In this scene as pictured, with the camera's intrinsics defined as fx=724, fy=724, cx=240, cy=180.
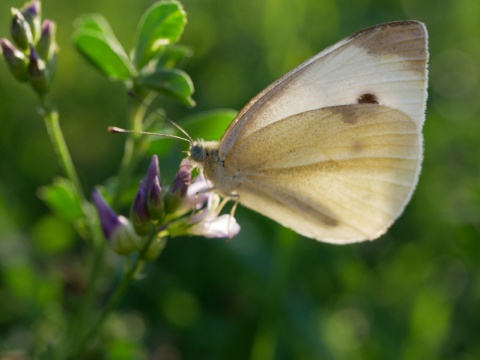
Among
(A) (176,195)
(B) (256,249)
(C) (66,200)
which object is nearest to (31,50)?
(C) (66,200)

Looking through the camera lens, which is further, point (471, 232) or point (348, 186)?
point (471, 232)

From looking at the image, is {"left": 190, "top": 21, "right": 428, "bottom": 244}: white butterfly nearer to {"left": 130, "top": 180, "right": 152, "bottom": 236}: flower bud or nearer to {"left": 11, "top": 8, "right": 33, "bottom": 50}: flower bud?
{"left": 130, "top": 180, "right": 152, "bottom": 236}: flower bud

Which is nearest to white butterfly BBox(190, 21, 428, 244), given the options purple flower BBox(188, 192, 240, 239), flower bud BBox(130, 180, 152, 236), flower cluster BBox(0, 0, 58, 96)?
purple flower BBox(188, 192, 240, 239)

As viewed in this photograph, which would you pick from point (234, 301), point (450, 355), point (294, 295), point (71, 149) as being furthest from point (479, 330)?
point (71, 149)

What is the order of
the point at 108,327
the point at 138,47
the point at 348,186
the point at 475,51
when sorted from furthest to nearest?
1. the point at 475,51
2. the point at 108,327
3. the point at 348,186
4. the point at 138,47

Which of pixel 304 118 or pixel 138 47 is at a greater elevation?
pixel 138 47

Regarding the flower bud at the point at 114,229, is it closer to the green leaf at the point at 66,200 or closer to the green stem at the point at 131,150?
the green stem at the point at 131,150

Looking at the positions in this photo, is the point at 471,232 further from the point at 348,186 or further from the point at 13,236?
the point at 13,236
